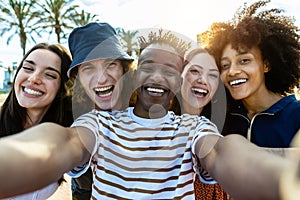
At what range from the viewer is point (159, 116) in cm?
231

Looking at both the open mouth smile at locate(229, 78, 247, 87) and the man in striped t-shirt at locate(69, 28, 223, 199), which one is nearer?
the man in striped t-shirt at locate(69, 28, 223, 199)

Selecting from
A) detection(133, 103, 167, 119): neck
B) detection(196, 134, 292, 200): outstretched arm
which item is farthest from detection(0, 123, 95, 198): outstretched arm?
detection(196, 134, 292, 200): outstretched arm

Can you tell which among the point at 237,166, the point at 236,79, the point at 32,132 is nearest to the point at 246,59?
the point at 236,79

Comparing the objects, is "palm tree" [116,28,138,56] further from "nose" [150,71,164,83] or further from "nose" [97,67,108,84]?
"nose" [150,71,164,83]

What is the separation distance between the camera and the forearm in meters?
1.25

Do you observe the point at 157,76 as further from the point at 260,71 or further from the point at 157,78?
the point at 260,71

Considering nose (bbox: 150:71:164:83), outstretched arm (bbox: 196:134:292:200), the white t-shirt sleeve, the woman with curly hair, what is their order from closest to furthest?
1. outstretched arm (bbox: 196:134:292:200)
2. the white t-shirt sleeve
3. nose (bbox: 150:71:164:83)
4. the woman with curly hair

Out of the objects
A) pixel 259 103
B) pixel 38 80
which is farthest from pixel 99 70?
pixel 259 103

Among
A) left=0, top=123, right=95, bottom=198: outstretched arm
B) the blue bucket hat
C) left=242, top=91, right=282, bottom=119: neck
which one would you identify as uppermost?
the blue bucket hat

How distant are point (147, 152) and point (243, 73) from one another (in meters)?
1.55

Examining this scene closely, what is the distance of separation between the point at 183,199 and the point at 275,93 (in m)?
2.00

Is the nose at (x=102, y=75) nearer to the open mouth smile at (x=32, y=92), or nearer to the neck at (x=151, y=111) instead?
the open mouth smile at (x=32, y=92)

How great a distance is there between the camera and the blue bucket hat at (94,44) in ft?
9.83

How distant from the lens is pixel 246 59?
10.7 feet
